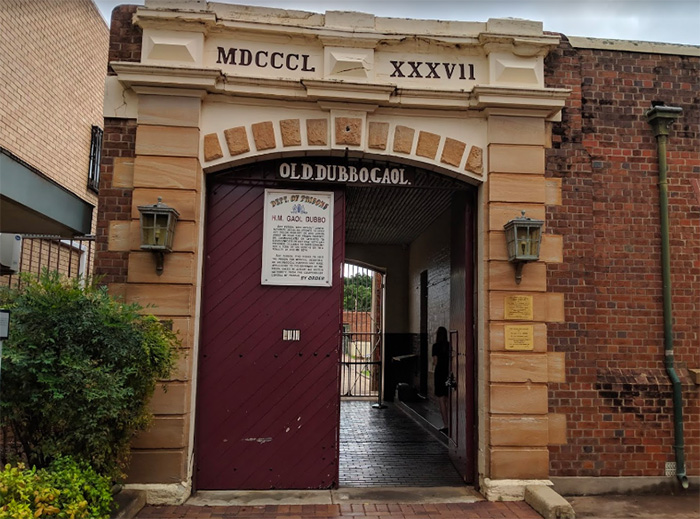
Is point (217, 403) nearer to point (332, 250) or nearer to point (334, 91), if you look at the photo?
point (332, 250)

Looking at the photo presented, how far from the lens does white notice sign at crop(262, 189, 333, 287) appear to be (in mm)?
6340

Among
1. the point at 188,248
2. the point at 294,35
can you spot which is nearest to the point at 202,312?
the point at 188,248

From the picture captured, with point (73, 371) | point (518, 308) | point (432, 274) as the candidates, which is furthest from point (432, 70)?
Answer: point (432, 274)

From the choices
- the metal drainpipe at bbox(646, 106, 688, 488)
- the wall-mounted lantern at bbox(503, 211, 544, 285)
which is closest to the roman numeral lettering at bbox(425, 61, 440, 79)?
the wall-mounted lantern at bbox(503, 211, 544, 285)

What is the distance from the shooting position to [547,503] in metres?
5.39

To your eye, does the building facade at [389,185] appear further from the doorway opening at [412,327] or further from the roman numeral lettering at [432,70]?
the doorway opening at [412,327]

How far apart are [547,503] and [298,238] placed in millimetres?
3533

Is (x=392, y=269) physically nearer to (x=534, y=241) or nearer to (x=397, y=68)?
(x=397, y=68)

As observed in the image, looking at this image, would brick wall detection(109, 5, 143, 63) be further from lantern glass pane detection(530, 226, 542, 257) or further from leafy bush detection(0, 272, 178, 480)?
lantern glass pane detection(530, 226, 542, 257)

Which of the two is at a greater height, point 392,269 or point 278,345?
point 392,269

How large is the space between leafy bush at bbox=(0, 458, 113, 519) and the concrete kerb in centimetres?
373

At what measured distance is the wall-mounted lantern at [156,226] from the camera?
5.66 m

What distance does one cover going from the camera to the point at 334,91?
20.2ft

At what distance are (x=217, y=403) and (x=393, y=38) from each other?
14.0 ft
